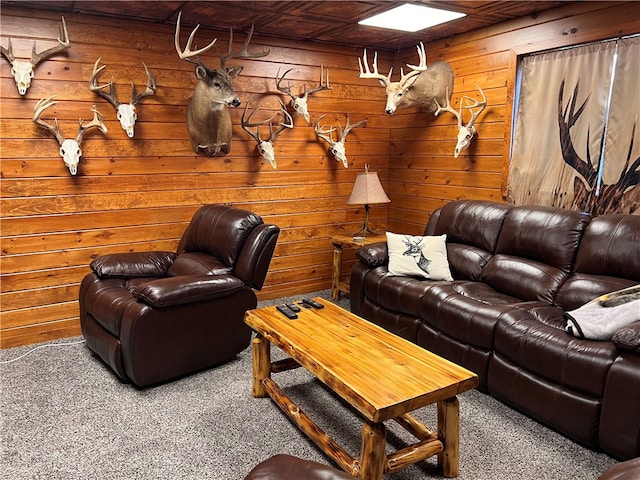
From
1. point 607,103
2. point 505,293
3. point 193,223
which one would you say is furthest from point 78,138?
point 607,103

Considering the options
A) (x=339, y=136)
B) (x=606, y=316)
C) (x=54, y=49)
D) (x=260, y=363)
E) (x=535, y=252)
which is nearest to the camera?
(x=606, y=316)

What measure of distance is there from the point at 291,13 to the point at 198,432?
291 cm

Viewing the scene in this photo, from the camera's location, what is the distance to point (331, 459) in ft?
7.20

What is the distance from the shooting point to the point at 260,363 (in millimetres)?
2742

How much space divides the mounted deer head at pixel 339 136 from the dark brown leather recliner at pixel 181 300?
1470mm

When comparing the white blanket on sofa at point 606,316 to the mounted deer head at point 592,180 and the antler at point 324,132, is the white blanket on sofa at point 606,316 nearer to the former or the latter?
the mounted deer head at point 592,180

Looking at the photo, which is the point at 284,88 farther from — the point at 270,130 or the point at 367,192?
the point at 367,192

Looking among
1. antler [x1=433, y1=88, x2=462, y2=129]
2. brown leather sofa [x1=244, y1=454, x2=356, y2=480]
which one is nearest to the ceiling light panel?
antler [x1=433, y1=88, x2=462, y2=129]

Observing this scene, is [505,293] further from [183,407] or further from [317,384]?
[183,407]

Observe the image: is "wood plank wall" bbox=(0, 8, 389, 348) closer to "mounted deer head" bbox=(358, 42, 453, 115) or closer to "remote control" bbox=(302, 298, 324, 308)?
"mounted deer head" bbox=(358, 42, 453, 115)

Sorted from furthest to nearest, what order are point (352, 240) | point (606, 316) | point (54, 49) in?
point (352, 240) → point (54, 49) → point (606, 316)

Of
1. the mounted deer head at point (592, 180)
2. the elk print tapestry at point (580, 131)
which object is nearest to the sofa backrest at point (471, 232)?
the elk print tapestry at point (580, 131)

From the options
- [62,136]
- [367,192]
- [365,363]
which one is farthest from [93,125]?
[365,363]

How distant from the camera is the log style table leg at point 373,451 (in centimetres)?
185
